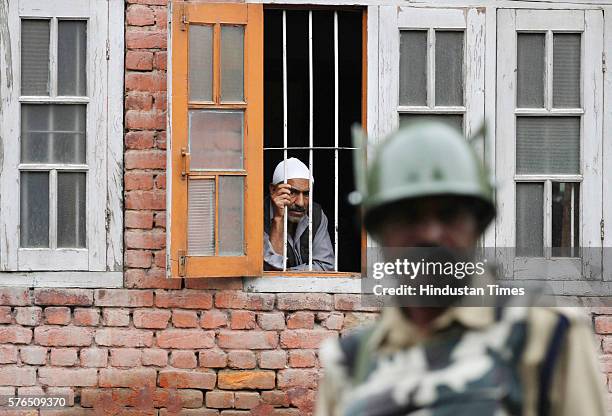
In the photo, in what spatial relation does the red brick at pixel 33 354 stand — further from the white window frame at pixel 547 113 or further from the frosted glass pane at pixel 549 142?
the frosted glass pane at pixel 549 142

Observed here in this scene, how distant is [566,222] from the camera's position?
574cm

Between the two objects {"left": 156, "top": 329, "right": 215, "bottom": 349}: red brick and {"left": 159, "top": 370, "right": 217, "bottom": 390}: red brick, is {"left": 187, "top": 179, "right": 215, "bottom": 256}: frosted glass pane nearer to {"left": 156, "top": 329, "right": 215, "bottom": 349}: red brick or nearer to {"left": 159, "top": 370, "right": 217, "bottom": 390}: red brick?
{"left": 156, "top": 329, "right": 215, "bottom": 349}: red brick

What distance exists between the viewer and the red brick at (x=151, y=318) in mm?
5668

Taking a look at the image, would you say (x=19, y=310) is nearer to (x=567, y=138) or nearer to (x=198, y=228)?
(x=198, y=228)

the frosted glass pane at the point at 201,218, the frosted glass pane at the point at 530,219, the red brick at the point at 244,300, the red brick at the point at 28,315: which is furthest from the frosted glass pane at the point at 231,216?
the frosted glass pane at the point at 530,219

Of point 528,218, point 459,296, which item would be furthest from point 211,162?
point 459,296

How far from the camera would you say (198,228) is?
5539 mm

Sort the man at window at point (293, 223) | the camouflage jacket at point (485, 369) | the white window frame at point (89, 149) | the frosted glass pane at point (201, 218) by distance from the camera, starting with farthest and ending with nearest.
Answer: the man at window at point (293, 223) → the white window frame at point (89, 149) → the frosted glass pane at point (201, 218) → the camouflage jacket at point (485, 369)

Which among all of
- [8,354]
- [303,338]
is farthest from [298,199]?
[8,354]

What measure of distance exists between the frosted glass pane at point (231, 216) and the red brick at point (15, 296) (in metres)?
0.99

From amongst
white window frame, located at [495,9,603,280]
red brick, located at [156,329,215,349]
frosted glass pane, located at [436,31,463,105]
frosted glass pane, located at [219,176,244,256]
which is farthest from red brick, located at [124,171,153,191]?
white window frame, located at [495,9,603,280]

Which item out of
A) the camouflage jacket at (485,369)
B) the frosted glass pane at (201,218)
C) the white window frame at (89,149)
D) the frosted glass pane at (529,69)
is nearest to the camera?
the camouflage jacket at (485,369)

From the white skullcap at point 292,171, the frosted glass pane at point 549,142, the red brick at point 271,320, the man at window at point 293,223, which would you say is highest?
the frosted glass pane at point 549,142

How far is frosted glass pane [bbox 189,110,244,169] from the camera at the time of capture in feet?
18.2
